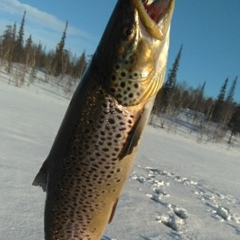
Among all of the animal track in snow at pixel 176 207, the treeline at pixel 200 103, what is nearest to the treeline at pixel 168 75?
the treeline at pixel 200 103

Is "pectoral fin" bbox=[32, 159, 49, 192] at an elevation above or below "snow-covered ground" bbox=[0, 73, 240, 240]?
above

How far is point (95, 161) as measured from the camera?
1.48 metres

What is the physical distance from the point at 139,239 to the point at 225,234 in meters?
1.70

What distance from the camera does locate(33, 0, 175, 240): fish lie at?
4.73ft

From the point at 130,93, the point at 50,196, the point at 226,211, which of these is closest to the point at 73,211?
the point at 50,196

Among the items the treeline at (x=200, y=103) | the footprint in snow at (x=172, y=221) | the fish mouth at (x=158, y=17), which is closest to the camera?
the fish mouth at (x=158, y=17)

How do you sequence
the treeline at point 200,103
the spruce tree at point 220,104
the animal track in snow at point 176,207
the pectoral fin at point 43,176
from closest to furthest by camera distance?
the pectoral fin at point 43,176, the animal track in snow at point 176,207, the treeline at point 200,103, the spruce tree at point 220,104

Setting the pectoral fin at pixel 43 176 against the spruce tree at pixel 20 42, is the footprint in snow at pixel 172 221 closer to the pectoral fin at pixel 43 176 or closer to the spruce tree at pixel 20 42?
the pectoral fin at pixel 43 176

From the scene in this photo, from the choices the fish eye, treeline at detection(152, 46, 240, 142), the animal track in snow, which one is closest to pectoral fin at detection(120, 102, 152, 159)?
the fish eye

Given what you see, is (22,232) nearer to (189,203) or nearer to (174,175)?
(189,203)

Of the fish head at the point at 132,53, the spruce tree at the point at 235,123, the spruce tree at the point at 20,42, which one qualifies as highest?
the spruce tree at the point at 20,42

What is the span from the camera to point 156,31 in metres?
1.40

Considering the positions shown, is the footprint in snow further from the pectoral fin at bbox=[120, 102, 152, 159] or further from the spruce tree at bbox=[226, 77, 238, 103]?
the spruce tree at bbox=[226, 77, 238, 103]

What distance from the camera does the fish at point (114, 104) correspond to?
1.44 metres
